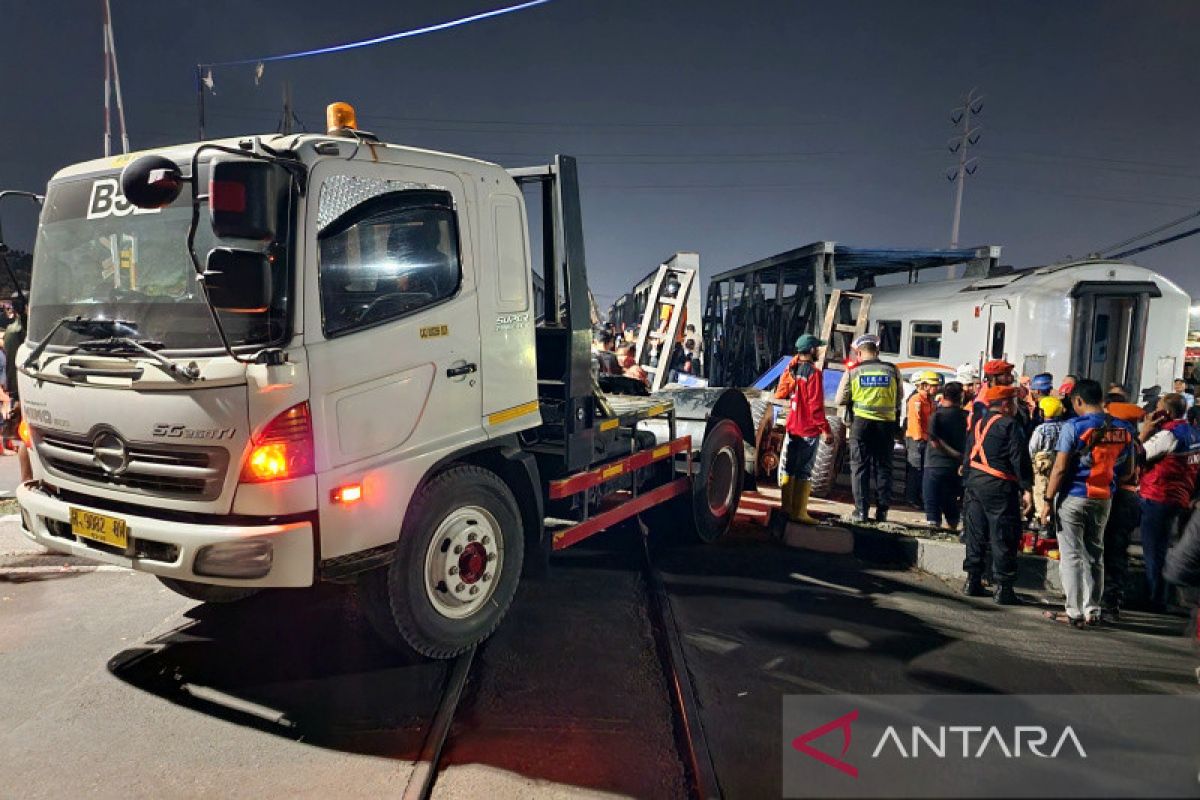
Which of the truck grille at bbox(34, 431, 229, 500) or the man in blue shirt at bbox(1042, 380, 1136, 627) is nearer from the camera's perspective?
the truck grille at bbox(34, 431, 229, 500)

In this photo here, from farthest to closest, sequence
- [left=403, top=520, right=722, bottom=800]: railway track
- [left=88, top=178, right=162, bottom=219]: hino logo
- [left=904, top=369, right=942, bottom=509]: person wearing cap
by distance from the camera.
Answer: [left=904, top=369, right=942, bottom=509]: person wearing cap → [left=88, top=178, right=162, bottom=219]: hino logo → [left=403, top=520, right=722, bottom=800]: railway track

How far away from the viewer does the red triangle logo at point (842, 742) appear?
294cm

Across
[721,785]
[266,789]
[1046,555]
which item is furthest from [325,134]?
[1046,555]

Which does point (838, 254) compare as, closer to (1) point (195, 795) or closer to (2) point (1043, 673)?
(2) point (1043, 673)

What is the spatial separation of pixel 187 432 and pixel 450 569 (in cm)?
140

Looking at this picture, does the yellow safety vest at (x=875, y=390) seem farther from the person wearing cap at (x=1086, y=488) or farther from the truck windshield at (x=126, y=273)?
the truck windshield at (x=126, y=273)

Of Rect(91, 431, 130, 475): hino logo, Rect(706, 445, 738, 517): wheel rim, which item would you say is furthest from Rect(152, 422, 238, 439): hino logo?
Rect(706, 445, 738, 517): wheel rim

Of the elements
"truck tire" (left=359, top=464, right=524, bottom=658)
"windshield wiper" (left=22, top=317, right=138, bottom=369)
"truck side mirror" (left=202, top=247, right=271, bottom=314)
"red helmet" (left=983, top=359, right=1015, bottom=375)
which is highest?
"truck side mirror" (left=202, top=247, right=271, bottom=314)

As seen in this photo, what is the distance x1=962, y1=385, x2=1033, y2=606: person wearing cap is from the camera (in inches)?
194

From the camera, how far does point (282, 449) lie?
2.91 metres

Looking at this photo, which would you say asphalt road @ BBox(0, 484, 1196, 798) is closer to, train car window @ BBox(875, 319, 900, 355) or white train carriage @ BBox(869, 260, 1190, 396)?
white train carriage @ BBox(869, 260, 1190, 396)

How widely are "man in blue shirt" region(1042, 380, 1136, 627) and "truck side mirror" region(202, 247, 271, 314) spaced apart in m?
4.91

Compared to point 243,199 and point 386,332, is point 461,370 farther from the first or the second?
point 243,199

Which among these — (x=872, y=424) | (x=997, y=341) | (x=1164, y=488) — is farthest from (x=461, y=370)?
(x=997, y=341)
